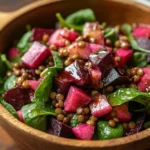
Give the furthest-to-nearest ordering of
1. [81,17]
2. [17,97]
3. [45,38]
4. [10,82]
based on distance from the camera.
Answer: [81,17], [45,38], [10,82], [17,97]

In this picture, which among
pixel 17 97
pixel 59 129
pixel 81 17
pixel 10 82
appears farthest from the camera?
pixel 81 17

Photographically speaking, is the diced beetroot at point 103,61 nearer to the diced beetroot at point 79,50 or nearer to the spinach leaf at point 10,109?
the diced beetroot at point 79,50

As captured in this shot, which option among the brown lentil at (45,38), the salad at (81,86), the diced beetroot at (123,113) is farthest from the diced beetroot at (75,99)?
the brown lentil at (45,38)

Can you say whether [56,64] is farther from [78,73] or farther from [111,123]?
[111,123]

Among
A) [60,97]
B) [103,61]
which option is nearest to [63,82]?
[60,97]

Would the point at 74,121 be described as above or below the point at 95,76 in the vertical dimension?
below

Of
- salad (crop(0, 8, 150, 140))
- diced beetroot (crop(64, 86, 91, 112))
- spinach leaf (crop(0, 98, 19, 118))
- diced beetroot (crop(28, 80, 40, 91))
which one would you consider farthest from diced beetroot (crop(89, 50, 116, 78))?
spinach leaf (crop(0, 98, 19, 118))

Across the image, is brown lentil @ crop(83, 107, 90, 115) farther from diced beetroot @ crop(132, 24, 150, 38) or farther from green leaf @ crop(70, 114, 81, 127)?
diced beetroot @ crop(132, 24, 150, 38)
